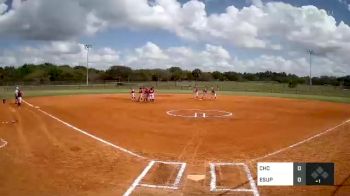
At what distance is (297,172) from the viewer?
7.80 m

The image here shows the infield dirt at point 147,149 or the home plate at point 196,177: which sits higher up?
the infield dirt at point 147,149

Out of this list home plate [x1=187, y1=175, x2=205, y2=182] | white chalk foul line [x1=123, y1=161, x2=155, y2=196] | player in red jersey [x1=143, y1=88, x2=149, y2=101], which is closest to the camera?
white chalk foul line [x1=123, y1=161, x2=155, y2=196]

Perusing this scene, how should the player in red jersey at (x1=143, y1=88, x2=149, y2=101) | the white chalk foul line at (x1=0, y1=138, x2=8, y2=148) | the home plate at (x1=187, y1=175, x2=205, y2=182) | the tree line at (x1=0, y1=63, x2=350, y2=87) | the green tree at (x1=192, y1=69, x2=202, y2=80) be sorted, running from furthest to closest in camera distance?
the green tree at (x1=192, y1=69, x2=202, y2=80) → the tree line at (x1=0, y1=63, x2=350, y2=87) → the player in red jersey at (x1=143, y1=88, x2=149, y2=101) → the white chalk foul line at (x1=0, y1=138, x2=8, y2=148) → the home plate at (x1=187, y1=175, x2=205, y2=182)

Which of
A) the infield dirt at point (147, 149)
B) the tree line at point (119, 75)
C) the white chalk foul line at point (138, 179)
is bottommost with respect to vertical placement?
the white chalk foul line at point (138, 179)

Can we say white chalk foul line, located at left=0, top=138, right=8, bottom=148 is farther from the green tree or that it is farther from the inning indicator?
the green tree

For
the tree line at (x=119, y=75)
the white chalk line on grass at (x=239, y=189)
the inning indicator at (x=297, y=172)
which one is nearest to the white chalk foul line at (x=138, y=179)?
the white chalk line on grass at (x=239, y=189)

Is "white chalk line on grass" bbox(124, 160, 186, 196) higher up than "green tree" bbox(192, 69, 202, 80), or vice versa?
"green tree" bbox(192, 69, 202, 80)

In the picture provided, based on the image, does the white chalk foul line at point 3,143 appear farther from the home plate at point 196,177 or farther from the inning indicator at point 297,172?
the inning indicator at point 297,172

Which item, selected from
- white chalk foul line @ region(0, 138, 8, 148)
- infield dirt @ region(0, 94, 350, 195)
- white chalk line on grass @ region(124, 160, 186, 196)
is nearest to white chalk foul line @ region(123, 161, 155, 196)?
white chalk line on grass @ region(124, 160, 186, 196)

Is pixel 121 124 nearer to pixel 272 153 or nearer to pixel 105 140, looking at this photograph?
pixel 105 140

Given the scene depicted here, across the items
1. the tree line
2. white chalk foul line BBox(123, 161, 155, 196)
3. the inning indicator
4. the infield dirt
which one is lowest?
white chalk foul line BBox(123, 161, 155, 196)

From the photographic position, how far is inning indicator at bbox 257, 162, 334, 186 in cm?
774

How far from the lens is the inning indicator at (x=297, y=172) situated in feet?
Answer: 25.4

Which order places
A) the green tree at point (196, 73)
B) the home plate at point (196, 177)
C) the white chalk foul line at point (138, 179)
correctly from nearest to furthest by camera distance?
the white chalk foul line at point (138, 179), the home plate at point (196, 177), the green tree at point (196, 73)
